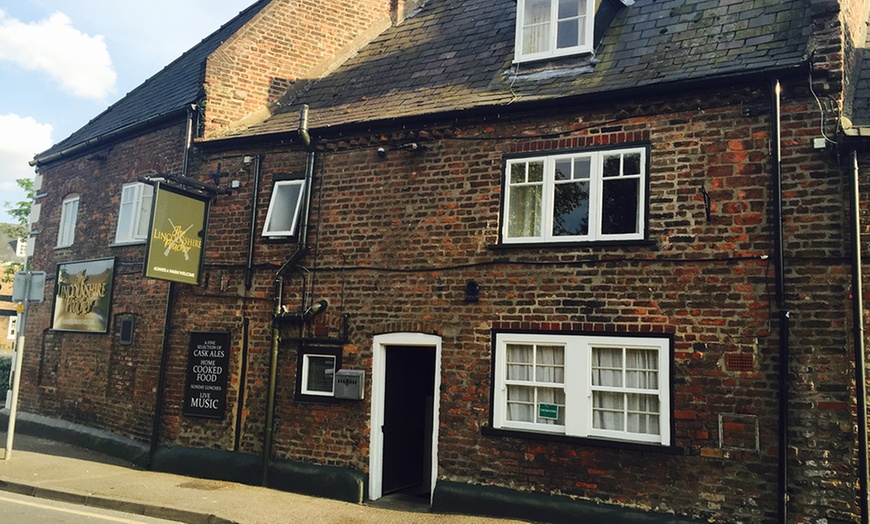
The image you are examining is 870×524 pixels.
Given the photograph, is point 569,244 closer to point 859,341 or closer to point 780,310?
point 780,310

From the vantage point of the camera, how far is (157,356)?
13.4m

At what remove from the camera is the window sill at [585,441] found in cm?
874

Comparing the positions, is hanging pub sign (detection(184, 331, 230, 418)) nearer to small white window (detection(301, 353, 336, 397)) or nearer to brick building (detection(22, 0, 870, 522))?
brick building (detection(22, 0, 870, 522))

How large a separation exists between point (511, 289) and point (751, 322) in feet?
10.1

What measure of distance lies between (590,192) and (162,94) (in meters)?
11.2

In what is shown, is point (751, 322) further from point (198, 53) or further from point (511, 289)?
point (198, 53)

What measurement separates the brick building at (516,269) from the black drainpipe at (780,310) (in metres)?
0.03

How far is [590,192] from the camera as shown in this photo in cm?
981

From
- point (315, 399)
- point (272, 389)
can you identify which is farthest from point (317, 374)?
point (272, 389)

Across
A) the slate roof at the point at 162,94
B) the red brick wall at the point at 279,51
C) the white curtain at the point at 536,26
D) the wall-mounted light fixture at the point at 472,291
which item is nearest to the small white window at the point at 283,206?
→ the red brick wall at the point at 279,51

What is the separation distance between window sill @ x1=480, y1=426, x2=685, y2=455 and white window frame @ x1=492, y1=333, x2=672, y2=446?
59 millimetres

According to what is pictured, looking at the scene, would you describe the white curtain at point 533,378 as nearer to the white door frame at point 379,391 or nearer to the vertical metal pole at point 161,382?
the white door frame at point 379,391

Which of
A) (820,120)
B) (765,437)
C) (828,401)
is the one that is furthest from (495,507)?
(820,120)

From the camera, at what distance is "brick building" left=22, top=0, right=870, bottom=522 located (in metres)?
8.48
